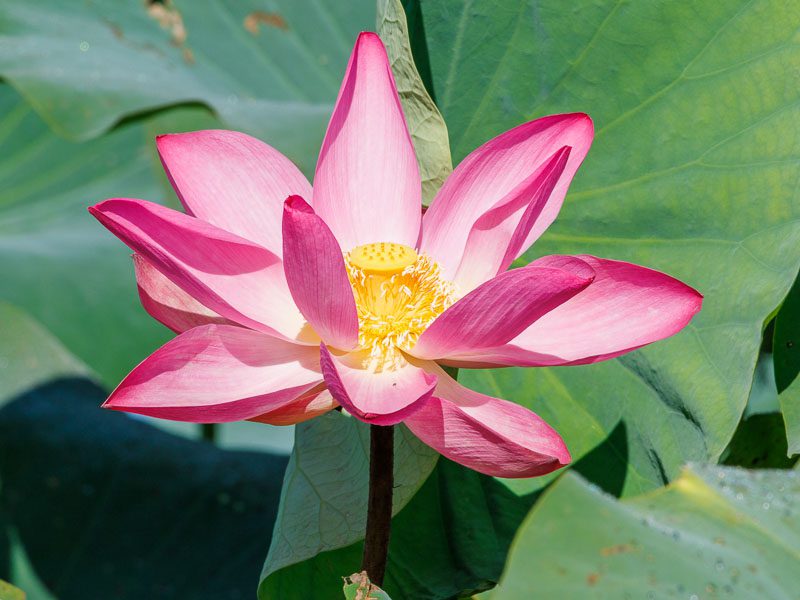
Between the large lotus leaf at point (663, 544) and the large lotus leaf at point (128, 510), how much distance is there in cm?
75

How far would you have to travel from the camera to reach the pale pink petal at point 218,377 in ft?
1.84

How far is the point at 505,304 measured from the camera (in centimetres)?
56

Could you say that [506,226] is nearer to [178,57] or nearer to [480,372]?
[480,372]

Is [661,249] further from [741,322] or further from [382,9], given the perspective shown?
[382,9]

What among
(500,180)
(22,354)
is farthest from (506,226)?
(22,354)

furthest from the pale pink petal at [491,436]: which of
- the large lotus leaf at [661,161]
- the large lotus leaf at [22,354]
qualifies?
the large lotus leaf at [22,354]

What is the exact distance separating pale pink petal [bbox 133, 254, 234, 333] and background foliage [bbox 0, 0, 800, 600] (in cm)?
17

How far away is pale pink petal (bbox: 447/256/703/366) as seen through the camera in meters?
0.61

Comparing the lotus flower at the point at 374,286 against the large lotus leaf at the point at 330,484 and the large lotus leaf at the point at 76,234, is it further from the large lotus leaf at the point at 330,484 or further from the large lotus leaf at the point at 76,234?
the large lotus leaf at the point at 76,234

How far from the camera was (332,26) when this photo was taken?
1498 millimetres

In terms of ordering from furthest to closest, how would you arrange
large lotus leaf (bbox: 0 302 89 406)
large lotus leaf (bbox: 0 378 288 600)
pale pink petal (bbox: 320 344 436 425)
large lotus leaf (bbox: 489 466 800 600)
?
1. large lotus leaf (bbox: 0 302 89 406)
2. large lotus leaf (bbox: 0 378 288 600)
3. pale pink petal (bbox: 320 344 436 425)
4. large lotus leaf (bbox: 489 466 800 600)

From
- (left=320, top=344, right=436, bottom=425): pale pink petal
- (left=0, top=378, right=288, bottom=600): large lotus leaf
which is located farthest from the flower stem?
(left=0, top=378, right=288, bottom=600): large lotus leaf

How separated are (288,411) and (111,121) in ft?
2.47

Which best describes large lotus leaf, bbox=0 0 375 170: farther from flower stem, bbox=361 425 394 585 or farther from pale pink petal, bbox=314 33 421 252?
flower stem, bbox=361 425 394 585
